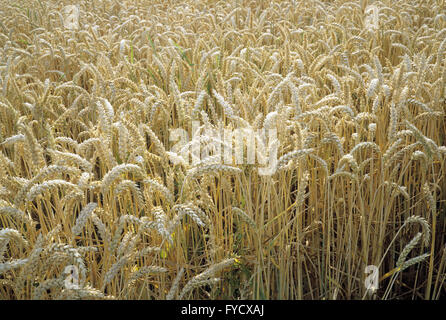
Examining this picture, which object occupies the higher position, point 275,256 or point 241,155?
point 241,155

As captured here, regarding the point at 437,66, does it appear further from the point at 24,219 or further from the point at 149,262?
the point at 24,219

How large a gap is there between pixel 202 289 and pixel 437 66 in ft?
4.43

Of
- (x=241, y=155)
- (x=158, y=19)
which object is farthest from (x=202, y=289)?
(x=158, y=19)

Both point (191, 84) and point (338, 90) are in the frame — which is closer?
point (338, 90)

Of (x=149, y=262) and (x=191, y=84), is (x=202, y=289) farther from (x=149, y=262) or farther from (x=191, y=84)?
(x=191, y=84)

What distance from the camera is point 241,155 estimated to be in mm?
1160

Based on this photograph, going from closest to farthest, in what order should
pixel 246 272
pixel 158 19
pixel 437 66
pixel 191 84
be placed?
pixel 246 272 → pixel 437 66 → pixel 191 84 → pixel 158 19

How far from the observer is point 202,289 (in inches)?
53.9

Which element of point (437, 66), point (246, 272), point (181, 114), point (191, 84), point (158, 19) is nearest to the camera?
point (246, 272)

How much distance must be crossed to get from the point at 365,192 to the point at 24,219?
114cm

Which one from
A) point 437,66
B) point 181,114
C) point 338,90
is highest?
point 437,66

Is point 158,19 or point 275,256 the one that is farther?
point 158,19

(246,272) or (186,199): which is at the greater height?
(186,199)
